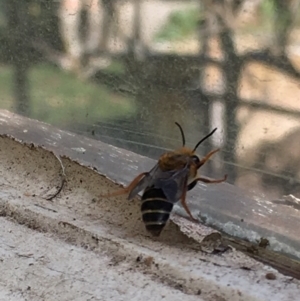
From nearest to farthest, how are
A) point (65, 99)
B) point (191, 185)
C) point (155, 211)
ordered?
point (155, 211) < point (191, 185) < point (65, 99)

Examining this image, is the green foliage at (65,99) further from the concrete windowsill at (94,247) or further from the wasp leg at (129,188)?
the wasp leg at (129,188)

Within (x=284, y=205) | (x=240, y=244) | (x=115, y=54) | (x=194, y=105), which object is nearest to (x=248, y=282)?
(x=240, y=244)

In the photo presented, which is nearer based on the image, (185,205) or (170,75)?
(185,205)

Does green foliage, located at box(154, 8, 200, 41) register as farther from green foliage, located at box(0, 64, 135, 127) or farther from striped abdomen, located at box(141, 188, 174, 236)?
striped abdomen, located at box(141, 188, 174, 236)

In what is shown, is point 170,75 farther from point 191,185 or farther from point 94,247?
point 94,247

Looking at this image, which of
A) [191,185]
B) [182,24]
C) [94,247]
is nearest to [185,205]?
[191,185]

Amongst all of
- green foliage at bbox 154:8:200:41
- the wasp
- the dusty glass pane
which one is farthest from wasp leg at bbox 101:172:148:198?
green foliage at bbox 154:8:200:41
